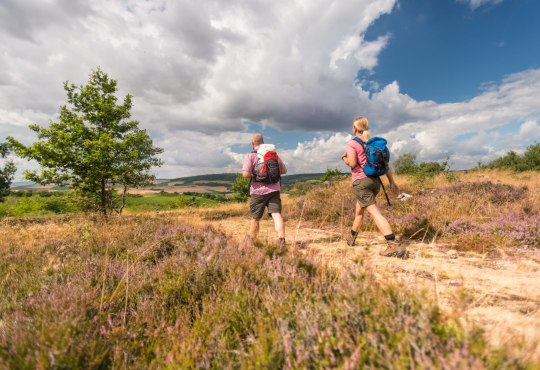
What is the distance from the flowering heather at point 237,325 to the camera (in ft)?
4.92

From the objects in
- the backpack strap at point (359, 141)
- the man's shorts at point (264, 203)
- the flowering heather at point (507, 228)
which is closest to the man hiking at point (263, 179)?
the man's shorts at point (264, 203)

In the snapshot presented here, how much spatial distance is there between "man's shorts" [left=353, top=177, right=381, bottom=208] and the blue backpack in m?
0.14

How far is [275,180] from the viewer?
528 centimetres

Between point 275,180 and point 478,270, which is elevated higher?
point 275,180

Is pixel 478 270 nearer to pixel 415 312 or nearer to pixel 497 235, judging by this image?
pixel 497 235

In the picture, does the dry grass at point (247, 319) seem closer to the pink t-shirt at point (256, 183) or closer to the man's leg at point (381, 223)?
the man's leg at point (381, 223)

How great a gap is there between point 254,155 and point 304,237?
265 cm

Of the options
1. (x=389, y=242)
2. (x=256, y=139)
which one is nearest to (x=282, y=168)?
(x=256, y=139)

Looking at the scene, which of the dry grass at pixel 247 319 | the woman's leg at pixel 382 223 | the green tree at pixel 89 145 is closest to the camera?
the dry grass at pixel 247 319

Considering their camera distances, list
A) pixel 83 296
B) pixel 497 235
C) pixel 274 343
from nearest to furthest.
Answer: pixel 274 343 → pixel 83 296 → pixel 497 235

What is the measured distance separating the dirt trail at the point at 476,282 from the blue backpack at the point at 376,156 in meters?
1.46

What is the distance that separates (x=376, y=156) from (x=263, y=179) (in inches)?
82.7

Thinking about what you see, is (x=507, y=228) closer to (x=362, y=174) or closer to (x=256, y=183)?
(x=362, y=174)

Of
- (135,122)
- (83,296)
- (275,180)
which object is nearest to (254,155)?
(275,180)
